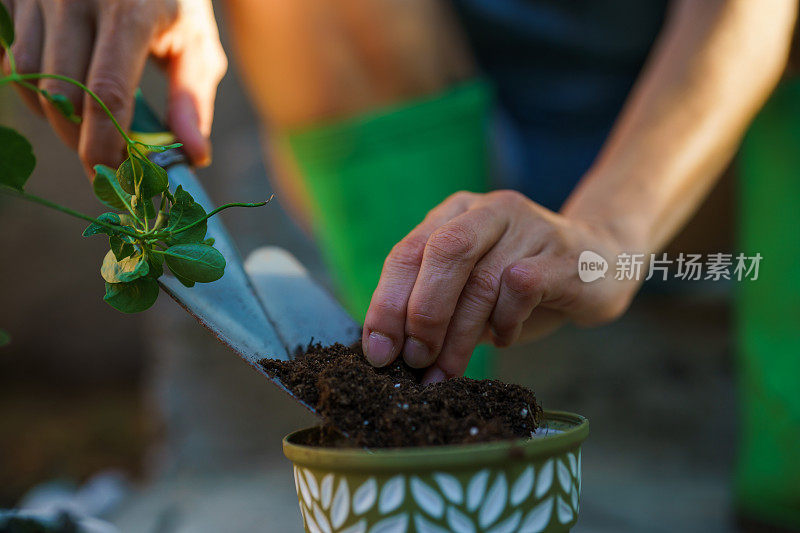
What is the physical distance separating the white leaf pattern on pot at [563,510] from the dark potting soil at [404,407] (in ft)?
0.17

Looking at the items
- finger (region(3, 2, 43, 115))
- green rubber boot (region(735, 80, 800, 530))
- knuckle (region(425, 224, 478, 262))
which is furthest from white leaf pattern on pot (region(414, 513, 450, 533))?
green rubber boot (region(735, 80, 800, 530))

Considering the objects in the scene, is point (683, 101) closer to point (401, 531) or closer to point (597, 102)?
point (597, 102)

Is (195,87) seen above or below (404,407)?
above

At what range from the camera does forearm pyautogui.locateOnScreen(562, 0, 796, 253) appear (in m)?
0.84

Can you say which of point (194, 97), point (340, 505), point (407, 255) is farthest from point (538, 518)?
point (194, 97)

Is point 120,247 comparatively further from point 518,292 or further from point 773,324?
point 773,324

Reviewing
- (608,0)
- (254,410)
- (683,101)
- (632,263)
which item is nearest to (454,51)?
(608,0)

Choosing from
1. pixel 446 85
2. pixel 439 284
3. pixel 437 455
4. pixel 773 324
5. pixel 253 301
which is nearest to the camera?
pixel 437 455

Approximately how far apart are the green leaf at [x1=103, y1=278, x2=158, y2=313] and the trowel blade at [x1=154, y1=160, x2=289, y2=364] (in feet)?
0.28

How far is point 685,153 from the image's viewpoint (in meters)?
0.87

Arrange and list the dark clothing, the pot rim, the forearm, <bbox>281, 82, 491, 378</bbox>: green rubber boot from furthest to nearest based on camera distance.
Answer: the dark clothing → <bbox>281, 82, 491, 378</bbox>: green rubber boot → the forearm → the pot rim

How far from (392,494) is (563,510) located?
0.42 ft

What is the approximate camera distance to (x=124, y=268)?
20.4 inches
